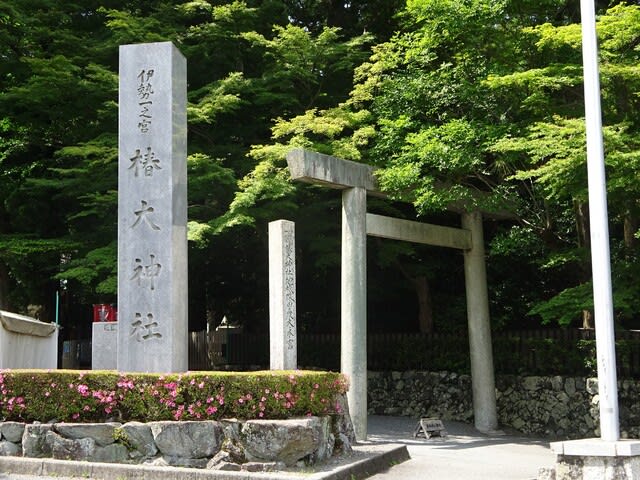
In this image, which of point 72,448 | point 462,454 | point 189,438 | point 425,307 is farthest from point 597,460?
point 425,307

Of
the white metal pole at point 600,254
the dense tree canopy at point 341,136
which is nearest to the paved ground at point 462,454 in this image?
the white metal pole at point 600,254

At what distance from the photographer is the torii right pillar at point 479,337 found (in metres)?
17.5

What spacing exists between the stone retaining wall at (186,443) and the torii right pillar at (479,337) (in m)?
7.84

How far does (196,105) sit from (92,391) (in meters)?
9.04

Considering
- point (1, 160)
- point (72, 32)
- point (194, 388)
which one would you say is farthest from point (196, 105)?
point (194, 388)

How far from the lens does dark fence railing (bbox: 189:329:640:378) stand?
703 inches

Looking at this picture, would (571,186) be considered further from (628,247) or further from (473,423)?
(473,423)

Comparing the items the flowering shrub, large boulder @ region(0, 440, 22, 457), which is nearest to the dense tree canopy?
the flowering shrub

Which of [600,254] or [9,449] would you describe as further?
[9,449]

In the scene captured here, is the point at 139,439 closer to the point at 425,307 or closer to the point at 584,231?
the point at 584,231

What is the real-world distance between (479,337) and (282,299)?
6.29m

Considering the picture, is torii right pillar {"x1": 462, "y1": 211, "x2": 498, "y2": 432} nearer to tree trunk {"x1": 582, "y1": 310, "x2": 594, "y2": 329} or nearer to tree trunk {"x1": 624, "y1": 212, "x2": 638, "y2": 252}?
tree trunk {"x1": 582, "y1": 310, "x2": 594, "y2": 329}

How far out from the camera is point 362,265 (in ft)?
51.0

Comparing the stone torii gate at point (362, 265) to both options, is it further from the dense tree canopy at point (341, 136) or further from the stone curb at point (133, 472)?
the stone curb at point (133, 472)
